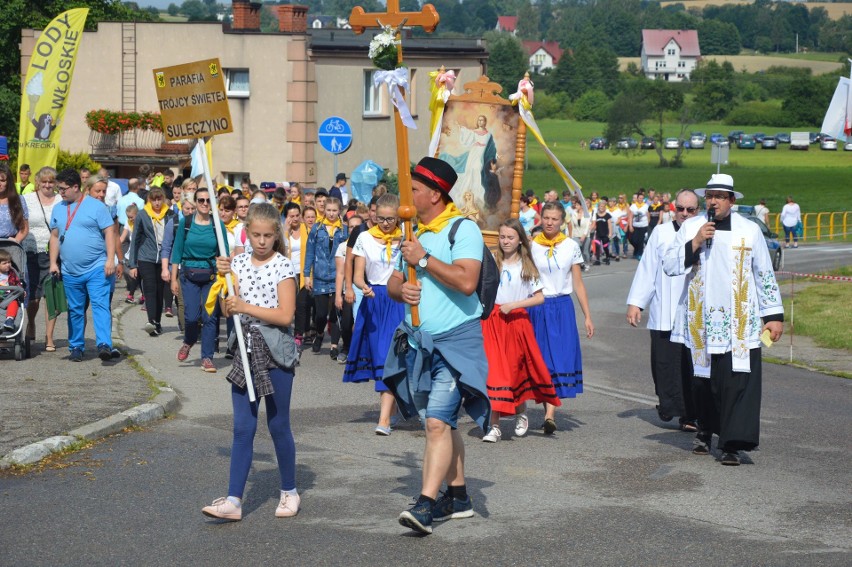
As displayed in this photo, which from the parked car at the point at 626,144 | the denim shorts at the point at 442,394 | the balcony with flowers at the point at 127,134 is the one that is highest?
the parked car at the point at 626,144

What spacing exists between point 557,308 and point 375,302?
1.61 m

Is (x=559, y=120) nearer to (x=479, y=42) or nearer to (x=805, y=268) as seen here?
(x=479, y=42)

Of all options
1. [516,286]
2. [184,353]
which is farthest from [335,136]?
[516,286]

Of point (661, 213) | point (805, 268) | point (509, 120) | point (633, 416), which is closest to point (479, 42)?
point (661, 213)

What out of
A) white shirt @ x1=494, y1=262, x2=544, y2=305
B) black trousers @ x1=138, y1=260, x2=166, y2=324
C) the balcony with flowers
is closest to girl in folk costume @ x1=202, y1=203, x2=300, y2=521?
white shirt @ x1=494, y1=262, x2=544, y2=305

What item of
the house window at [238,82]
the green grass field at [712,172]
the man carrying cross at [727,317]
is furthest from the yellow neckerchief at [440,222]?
the green grass field at [712,172]

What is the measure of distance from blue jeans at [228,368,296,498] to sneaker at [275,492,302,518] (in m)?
0.05

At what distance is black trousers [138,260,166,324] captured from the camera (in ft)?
52.3

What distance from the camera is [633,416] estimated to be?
37.0 ft

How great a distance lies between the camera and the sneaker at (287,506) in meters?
7.29

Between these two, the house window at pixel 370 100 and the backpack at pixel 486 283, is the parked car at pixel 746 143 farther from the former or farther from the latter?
the backpack at pixel 486 283

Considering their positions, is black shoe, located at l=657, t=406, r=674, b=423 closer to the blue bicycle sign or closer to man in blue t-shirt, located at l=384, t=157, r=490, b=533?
man in blue t-shirt, located at l=384, t=157, r=490, b=533

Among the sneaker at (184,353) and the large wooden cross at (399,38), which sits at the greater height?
the large wooden cross at (399,38)

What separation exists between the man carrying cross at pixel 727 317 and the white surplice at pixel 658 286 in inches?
43.4
